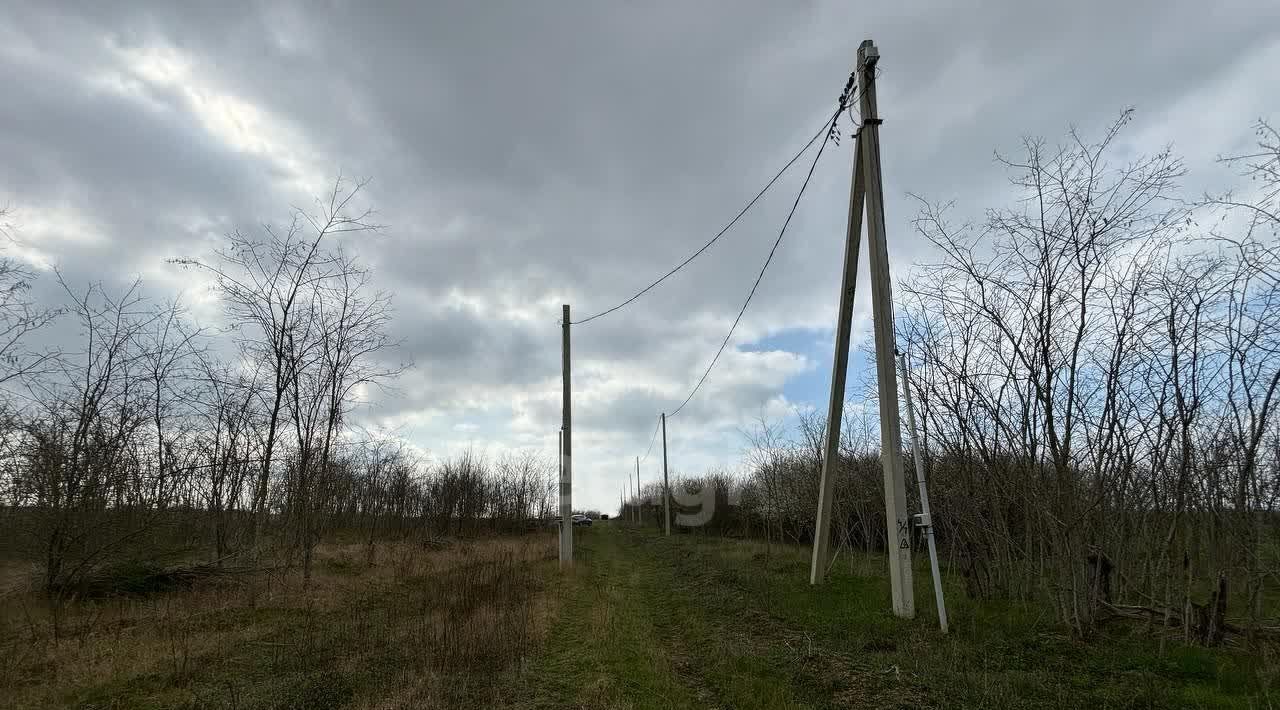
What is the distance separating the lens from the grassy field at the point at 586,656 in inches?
194

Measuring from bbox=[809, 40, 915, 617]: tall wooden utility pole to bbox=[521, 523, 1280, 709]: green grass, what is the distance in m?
0.87

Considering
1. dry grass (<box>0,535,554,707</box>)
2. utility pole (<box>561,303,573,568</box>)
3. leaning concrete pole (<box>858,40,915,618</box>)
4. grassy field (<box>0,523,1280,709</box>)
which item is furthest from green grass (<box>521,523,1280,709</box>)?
utility pole (<box>561,303,573,568</box>)

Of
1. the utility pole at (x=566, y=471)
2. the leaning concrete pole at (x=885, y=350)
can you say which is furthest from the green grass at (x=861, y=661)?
the utility pole at (x=566, y=471)

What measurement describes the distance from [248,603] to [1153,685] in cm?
1127

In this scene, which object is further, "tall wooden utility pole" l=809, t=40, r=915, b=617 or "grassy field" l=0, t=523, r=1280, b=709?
"tall wooden utility pole" l=809, t=40, r=915, b=617

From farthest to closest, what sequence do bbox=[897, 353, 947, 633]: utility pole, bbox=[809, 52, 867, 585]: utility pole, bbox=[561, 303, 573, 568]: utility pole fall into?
bbox=[561, 303, 573, 568]: utility pole < bbox=[809, 52, 867, 585]: utility pole < bbox=[897, 353, 947, 633]: utility pole

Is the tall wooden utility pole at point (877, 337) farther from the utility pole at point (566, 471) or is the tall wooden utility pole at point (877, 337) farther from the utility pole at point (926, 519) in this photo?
the utility pole at point (566, 471)

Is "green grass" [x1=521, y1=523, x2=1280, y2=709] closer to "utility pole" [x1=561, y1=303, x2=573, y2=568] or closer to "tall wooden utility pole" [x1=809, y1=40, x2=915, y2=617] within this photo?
"tall wooden utility pole" [x1=809, y1=40, x2=915, y2=617]

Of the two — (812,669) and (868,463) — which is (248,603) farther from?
(868,463)

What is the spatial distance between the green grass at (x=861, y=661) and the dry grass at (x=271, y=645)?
79 centimetres

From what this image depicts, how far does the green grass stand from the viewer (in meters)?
4.83

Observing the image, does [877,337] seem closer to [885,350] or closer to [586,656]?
[885,350]

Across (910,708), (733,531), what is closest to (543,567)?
(910,708)

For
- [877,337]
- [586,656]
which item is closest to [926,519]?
[877,337]
